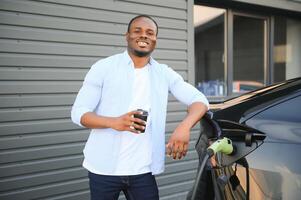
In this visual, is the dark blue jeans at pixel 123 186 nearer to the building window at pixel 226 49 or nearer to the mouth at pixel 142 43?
the mouth at pixel 142 43

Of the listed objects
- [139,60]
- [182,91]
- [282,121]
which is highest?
[139,60]

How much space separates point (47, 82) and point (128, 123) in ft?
6.09

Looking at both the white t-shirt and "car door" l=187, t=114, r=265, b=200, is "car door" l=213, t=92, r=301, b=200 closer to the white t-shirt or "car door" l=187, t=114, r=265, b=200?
"car door" l=187, t=114, r=265, b=200

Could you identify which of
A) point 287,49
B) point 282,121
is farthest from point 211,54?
point 282,121

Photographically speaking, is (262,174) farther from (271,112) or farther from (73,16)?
(73,16)

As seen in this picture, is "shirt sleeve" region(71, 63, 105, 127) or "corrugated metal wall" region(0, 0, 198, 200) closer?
"shirt sleeve" region(71, 63, 105, 127)

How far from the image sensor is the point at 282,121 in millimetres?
2158

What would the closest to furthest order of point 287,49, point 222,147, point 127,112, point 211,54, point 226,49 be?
point 222,147
point 127,112
point 226,49
point 211,54
point 287,49

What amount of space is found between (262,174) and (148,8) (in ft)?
9.12

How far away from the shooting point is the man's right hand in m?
2.02

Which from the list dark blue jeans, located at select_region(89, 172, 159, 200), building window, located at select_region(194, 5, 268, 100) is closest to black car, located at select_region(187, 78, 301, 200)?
dark blue jeans, located at select_region(89, 172, 159, 200)

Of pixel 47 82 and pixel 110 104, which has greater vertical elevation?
pixel 47 82

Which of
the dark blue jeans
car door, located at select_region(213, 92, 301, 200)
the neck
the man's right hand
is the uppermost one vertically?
the neck

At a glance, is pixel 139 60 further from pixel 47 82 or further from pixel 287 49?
pixel 287 49
